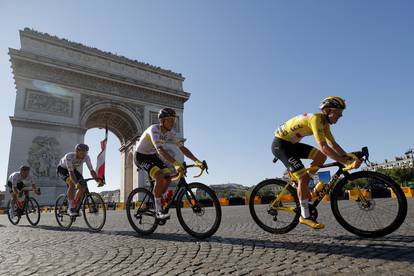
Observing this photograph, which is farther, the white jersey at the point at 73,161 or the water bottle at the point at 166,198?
the white jersey at the point at 73,161

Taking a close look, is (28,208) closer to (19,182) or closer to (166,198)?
(19,182)

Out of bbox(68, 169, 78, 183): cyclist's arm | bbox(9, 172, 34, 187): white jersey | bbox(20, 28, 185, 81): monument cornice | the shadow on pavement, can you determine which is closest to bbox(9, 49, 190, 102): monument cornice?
bbox(20, 28, 185, 81): monument cornice

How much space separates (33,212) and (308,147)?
6.83 m

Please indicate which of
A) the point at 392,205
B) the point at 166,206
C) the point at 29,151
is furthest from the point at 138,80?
the point at 392,205

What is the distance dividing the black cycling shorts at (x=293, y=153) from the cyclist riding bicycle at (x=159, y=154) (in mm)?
1105

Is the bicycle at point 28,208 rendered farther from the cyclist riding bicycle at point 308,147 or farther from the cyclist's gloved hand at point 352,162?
the cyclist's gloved hand at point 352,162

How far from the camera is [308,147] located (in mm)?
3920

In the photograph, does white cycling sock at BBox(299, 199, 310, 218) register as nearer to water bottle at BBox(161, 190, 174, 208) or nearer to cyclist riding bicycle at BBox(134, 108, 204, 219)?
cyclist riding bicycle at BBox(134, 108, 204, 219)

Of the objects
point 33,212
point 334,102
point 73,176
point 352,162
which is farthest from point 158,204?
point 33,212

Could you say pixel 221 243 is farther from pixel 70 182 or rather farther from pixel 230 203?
pixel 230 203

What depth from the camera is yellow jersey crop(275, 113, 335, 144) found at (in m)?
3.40

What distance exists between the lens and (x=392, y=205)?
10.0 feet

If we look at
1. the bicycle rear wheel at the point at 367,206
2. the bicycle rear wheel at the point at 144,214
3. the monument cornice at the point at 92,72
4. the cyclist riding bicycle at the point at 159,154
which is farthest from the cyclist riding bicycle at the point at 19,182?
the monument cornice at the point at 92,72

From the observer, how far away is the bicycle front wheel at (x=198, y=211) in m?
3.68
